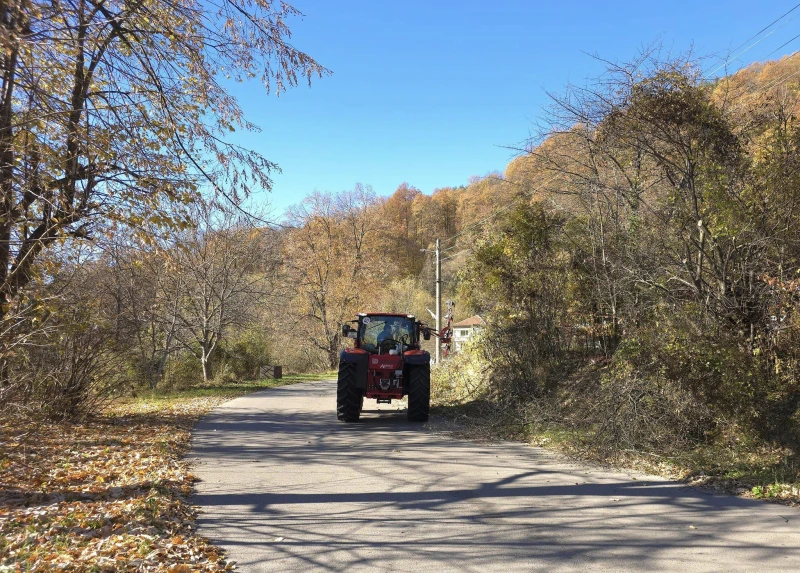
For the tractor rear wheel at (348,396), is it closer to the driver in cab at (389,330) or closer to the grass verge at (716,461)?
the driver in cab at (389,330)

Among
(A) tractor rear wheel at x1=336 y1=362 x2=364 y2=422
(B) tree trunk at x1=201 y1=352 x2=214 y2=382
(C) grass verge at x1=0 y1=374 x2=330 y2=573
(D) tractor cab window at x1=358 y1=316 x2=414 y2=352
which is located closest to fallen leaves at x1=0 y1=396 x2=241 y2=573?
(C) grass verge at x1=0 y1=374 x2=330 y2=573

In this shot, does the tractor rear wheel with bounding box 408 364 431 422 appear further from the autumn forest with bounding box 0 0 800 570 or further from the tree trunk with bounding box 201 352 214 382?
the tree trunk with bounding box 201 352 214 382

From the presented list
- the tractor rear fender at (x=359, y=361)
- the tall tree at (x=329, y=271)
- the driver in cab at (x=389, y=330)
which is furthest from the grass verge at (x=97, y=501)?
the tall tree at (x=329, y=271)

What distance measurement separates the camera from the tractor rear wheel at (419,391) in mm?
11789

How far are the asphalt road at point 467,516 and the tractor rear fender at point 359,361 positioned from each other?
3.00m

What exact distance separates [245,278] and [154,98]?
662 inches

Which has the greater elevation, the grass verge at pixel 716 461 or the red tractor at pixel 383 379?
the red tractor at pixel 383 379

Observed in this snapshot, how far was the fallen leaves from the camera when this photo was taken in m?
4.10

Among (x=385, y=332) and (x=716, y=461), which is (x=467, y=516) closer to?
(x=716, y=461)

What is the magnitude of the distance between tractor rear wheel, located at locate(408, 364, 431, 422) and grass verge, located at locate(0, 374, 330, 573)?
455 cm

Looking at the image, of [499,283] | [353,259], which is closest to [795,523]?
[499,283]

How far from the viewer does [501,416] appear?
11.1 meters

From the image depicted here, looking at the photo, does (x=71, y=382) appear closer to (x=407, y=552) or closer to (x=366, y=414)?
(x=366, y=414)

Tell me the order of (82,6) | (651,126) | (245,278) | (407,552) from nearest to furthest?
(407,552) → (82,6) → (651,126) → (245,278)
